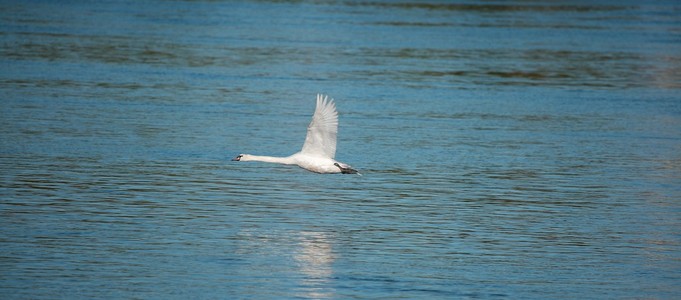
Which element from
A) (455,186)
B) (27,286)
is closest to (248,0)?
(455,186)

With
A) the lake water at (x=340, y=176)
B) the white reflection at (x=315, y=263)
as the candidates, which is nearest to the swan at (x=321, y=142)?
the lake water at (x=340, y=176)

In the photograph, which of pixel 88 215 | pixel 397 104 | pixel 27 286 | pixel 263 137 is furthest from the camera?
pixel 397 104

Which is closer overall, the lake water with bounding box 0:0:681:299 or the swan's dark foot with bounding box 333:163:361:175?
the lake water with bounding box 0:0:681:299

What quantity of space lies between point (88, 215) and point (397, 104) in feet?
40.6

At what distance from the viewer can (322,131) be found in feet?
52.5

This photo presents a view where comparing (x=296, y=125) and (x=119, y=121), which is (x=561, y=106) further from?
(x=119, y=121)

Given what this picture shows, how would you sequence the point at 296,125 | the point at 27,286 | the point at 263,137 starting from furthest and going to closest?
1. the point at 296,125
2. the point at 263,137
3. the point at 27,286

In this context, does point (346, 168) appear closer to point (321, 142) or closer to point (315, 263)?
point (321, 142)

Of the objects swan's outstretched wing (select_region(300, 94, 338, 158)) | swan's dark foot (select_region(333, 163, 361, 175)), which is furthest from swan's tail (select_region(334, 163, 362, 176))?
swan's outstretched wing (select_region(300, 94, 338, 158))

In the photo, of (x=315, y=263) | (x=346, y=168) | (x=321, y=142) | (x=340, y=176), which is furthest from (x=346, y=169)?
(x=340, y=176)

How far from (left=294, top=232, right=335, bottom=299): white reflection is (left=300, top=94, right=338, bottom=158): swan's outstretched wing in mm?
1636

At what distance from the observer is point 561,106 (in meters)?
27.3

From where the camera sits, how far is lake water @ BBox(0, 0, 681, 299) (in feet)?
43.0

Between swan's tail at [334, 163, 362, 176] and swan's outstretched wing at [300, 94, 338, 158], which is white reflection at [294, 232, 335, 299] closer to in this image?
swan's tail at [334, 163, 362, 176]
